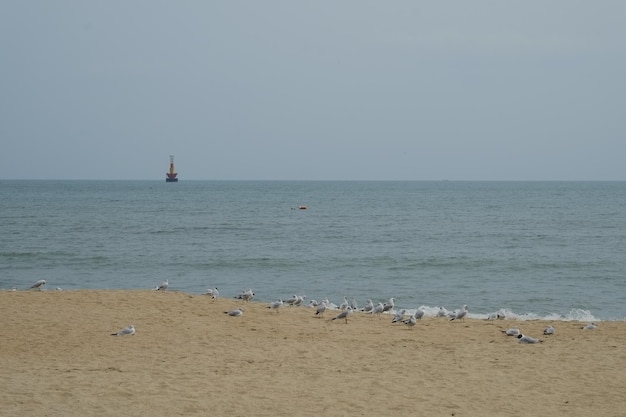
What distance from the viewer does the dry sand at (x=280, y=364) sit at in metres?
9.44

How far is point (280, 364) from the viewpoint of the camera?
12016 millimetres

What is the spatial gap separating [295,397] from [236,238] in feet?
117

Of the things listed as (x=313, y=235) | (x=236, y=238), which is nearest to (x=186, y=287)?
(x=236, y=238)

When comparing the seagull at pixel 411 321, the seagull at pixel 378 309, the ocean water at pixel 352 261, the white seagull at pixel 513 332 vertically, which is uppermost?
the white seagull at pixel 513 332

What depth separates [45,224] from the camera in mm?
54250

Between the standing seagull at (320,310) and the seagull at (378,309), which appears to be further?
the seagull at (378,309)

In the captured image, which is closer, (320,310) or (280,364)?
(280,364)

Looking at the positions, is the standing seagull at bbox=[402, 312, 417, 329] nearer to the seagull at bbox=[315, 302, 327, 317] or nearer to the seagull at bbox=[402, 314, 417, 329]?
the seagull at bbox=[402, 314, 417, 329]

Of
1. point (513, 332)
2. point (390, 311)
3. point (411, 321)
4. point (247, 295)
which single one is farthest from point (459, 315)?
point (247, 295)

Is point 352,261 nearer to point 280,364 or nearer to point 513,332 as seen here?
point 513,332

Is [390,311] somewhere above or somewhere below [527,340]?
below

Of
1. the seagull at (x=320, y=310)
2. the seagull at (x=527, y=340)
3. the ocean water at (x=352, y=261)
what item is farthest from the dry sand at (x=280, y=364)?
the ocean water at (x=352, y=261)

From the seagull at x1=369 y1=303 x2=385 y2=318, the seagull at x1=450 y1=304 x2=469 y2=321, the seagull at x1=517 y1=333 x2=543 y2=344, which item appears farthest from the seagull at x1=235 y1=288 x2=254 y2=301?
the seagull at x1=517 y1=333 x2=543 y2=344

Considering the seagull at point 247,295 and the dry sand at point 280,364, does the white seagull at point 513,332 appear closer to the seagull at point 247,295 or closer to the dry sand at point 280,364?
the dry sand at point 280,364
